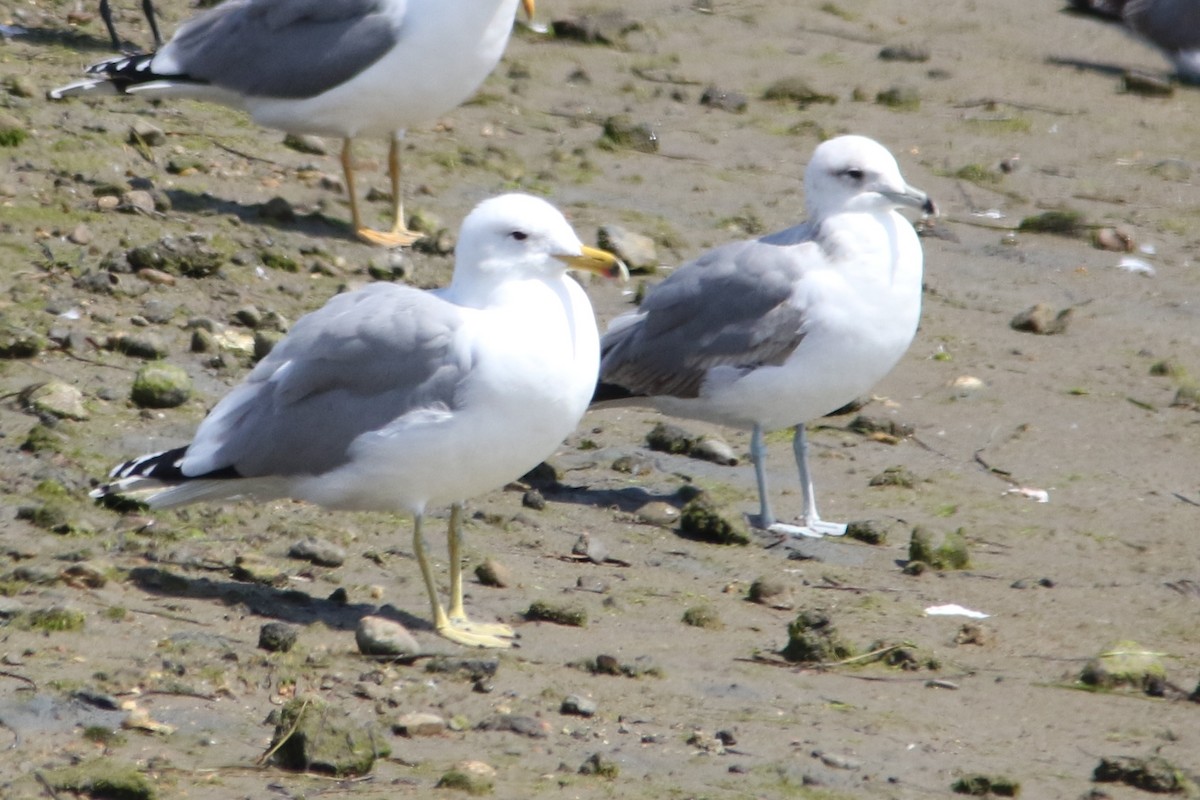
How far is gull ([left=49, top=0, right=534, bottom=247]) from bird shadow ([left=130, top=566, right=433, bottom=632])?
3.56m

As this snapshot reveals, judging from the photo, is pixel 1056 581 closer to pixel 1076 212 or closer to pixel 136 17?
pixel 1076 212

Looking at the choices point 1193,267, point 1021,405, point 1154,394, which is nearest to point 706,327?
point 1021,405

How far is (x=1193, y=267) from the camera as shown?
9641 millimetres

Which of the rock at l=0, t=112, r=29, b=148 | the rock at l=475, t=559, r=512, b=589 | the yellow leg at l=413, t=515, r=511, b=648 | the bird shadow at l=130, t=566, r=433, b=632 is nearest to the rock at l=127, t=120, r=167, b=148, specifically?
the rock at l=0, t=112, r=29, b=148

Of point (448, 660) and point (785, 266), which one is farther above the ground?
point (785, 266)

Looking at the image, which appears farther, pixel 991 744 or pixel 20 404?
pixel 20 404

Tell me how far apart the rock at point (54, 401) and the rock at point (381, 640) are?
1.83 meters

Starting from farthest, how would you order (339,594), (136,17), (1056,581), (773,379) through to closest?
(136,17)
(773,379)
(1056,581)
(339,594)

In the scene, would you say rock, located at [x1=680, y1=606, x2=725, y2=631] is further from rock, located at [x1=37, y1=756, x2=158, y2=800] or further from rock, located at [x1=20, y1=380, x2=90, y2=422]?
rock, located at [x1=20, y1=380, x2=90, y2=422]

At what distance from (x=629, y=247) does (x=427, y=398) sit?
3.61 meters

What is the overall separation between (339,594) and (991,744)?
5.78 ft

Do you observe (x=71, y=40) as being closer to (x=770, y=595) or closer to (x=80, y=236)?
(x=80, y=236)

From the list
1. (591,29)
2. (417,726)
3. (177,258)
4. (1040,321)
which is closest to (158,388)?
(177,258)

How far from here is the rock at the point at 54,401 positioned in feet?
20.4
